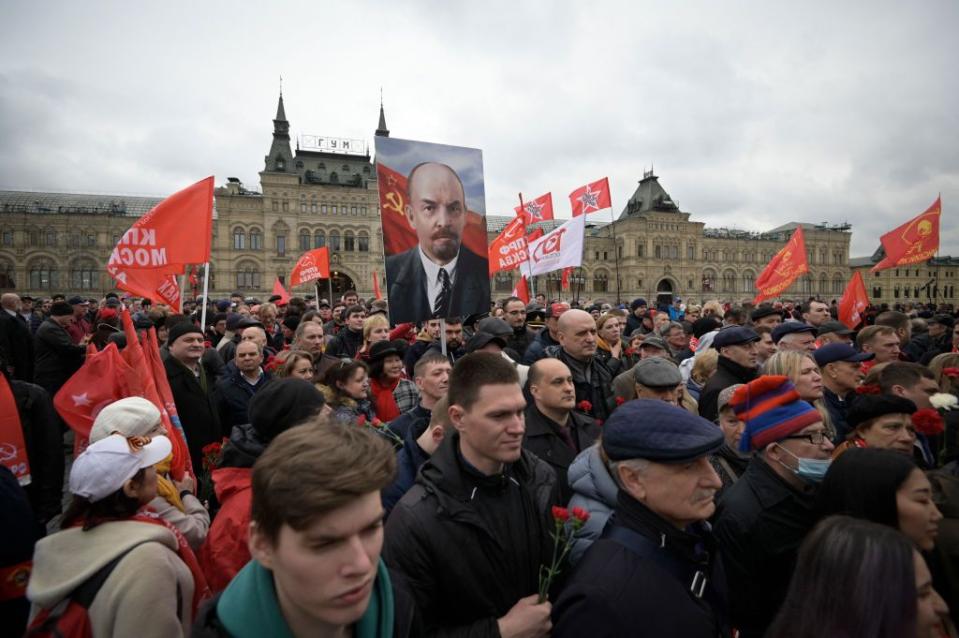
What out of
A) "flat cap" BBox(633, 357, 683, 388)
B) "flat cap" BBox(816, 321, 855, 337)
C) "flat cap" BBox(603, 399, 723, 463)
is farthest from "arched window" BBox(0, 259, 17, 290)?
"flat cap" BBox(816, 321, 855, 337)

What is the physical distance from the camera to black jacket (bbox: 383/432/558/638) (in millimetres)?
1943

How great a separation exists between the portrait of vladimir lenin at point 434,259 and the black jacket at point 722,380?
2152mm

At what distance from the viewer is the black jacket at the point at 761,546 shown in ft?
7.33

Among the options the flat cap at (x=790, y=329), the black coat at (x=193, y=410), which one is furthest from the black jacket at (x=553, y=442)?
the black coat at (x=193, y=410)

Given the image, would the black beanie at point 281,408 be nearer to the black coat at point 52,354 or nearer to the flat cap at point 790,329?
the flat cap at point 790,329

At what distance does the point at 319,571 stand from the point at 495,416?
3.65 ft

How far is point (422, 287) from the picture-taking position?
4.38 metres

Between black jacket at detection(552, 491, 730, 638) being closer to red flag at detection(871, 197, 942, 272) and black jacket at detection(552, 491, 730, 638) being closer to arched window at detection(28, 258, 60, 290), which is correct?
red flag at detection(871, 197, 942, 272)

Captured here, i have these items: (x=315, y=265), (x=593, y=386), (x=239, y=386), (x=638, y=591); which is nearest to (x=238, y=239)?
(x=315, y=265)

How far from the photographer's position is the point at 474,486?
7.08 ft

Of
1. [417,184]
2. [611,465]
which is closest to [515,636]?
[611,465]

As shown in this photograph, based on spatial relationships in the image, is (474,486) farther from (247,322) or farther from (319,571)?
(247,322)

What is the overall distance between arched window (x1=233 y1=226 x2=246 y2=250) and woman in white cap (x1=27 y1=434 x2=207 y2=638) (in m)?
46.3

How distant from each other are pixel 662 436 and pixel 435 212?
3.14 metres
